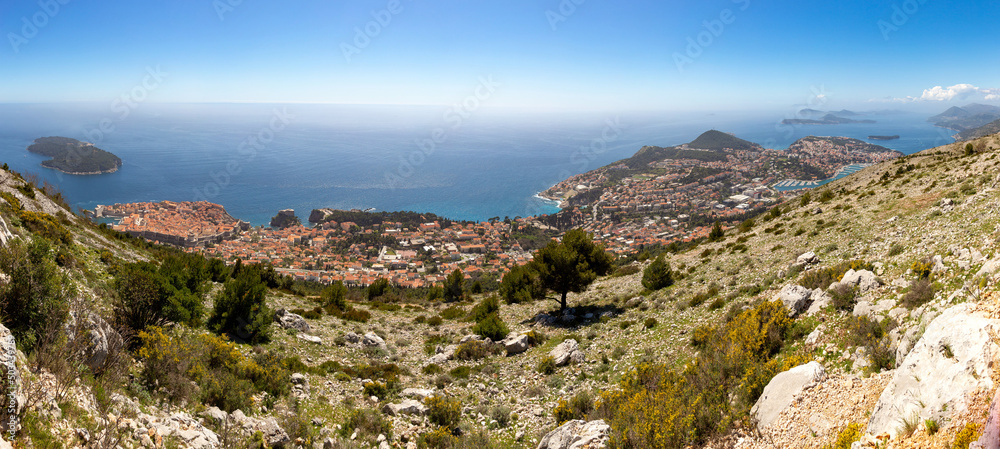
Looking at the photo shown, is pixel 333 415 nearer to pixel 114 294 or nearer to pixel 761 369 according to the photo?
pixel 114 294

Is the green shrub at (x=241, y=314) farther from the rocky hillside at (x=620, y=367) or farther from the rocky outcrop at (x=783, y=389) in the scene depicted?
the rocky outcrop at (x=783, y=389)

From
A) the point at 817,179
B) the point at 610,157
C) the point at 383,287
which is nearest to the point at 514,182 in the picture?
the point at 610,157

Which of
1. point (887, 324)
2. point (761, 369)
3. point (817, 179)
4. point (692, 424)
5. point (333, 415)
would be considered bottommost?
point (817, 179)

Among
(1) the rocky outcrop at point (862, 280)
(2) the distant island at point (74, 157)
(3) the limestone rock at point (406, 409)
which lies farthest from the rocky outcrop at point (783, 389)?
(2) the distant island at point (74, 157)

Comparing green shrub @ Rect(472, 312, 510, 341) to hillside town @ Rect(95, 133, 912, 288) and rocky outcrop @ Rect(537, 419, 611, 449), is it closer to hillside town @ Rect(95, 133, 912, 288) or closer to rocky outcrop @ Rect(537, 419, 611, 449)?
rocky outcrop @ Rect(537, 419, 611, 449)

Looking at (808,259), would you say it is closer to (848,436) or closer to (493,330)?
(848,436)

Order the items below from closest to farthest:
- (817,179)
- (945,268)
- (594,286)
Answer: (945,268) → (594,286) → (817,179)
